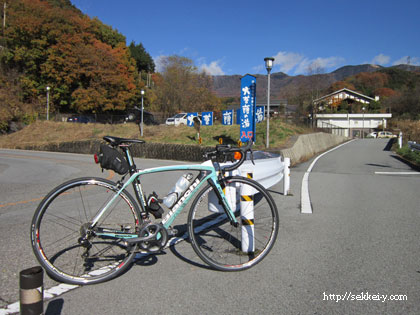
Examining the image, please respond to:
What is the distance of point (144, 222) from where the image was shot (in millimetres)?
3369

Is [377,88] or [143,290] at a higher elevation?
[377,88]

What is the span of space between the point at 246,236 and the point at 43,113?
1643 inches

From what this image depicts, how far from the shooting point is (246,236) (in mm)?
3842

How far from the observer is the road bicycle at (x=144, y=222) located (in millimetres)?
3283

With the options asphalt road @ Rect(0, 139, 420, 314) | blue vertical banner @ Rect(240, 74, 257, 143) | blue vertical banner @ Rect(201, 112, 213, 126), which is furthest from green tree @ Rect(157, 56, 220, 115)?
asphalt road @ Rect(0, 139, 420, 314)

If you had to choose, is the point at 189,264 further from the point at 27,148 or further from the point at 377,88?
the point at 377,88

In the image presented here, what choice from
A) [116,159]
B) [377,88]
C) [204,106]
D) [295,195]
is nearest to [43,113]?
[204,106]

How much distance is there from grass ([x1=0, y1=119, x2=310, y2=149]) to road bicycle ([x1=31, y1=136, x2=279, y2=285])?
15.0 m

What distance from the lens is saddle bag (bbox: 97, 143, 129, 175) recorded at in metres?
3.38

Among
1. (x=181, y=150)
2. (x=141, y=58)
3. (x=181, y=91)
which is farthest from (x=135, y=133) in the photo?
(x=141, y=58)

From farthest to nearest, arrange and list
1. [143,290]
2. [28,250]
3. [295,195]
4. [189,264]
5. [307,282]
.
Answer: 1. [295,195]
2. [28,250]
3. [189,264]
4. [307,282]
5. [143,290]

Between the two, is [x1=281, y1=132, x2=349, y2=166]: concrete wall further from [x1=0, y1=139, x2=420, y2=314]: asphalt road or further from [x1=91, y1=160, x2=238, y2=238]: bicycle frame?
[x1=91, y1=160, x2=238, y2=238]: bicycle frame

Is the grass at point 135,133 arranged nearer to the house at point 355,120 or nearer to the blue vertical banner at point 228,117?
the blue vertical banner at point 228,117

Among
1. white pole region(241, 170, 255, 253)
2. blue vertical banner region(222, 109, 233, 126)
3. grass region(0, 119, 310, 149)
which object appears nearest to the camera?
white pole region(241, 170, 255, 253)
